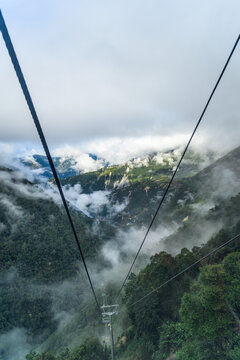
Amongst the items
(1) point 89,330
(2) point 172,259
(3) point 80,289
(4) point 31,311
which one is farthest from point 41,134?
(3) point 80,289

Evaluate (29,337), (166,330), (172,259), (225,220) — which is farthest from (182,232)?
(29,337)

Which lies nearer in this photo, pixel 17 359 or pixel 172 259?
pixel 172 259

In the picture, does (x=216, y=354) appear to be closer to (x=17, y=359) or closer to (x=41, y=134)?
(x=41, y=134)

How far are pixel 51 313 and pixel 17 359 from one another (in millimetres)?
34521

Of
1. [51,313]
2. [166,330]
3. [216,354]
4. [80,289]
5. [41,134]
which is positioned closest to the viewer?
[41,134]

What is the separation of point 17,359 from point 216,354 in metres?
187

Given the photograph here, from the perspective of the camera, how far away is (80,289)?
195m

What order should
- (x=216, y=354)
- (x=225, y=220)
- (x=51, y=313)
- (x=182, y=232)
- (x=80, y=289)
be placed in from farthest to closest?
(x=80, y=289) < (x=51, y=313) < (x=182, y=232) < (x=225, y=220) < (x=216, y=354)

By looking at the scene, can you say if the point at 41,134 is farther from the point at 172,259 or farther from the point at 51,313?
the point at 51,313

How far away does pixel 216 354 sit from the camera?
26922mm

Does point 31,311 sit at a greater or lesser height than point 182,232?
greater

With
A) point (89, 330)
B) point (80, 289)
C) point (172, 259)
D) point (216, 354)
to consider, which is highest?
point (80, 289)

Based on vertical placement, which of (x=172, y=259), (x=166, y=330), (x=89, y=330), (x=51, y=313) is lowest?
(x=166, y=330)

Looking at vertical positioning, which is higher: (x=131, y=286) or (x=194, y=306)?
(x=131, y=286)
